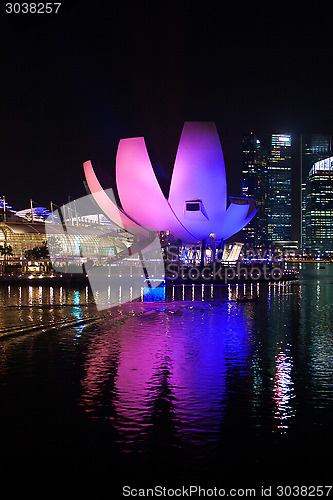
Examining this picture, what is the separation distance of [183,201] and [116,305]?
12536 millimetres

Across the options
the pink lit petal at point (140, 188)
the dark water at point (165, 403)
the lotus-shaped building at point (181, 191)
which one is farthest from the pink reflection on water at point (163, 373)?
the lotus-shaped building at point (181, 191)

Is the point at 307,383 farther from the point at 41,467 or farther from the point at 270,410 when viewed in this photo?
the point at 41,467

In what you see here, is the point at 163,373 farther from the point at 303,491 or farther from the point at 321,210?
the point at 321,210

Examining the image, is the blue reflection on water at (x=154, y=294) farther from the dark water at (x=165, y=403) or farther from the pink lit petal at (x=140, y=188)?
the dark water at (x=165, y=403)

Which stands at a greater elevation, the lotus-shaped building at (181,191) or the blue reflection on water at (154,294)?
the lotus-shaped building at (181,191)

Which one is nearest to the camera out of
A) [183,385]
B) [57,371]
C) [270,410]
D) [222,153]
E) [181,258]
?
[270,410]

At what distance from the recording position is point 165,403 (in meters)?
7.08

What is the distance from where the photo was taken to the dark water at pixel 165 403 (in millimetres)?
5238

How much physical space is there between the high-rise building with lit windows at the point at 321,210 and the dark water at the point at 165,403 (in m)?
148

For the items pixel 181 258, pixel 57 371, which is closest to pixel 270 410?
pixel 57 371

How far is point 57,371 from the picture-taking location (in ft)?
29.3

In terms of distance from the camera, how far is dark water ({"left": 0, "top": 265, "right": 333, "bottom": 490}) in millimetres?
5238

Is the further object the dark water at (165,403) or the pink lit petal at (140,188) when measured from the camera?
the pink lit petal at (140,188)

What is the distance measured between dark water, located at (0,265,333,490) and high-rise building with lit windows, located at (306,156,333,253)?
147672 millimetres
